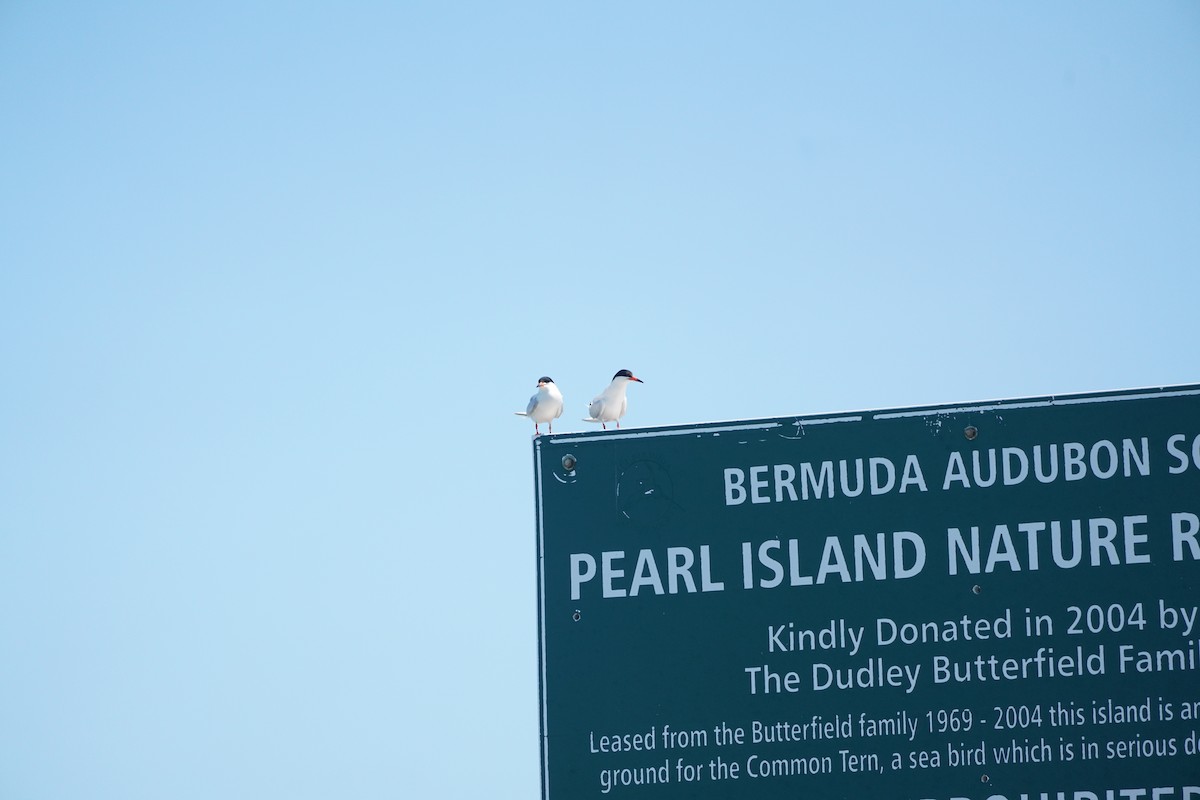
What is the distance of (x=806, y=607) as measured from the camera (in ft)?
20.5

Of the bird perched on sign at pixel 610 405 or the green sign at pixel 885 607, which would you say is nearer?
the green sign at pixel 885 607

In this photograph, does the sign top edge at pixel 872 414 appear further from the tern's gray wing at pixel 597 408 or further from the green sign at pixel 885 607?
the tern's gray wing at pixel 597 408

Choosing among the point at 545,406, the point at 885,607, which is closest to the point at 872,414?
the point at 885,607

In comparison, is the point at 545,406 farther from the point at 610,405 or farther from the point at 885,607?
the point at 885,607

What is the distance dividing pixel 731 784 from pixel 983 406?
1.92 metres

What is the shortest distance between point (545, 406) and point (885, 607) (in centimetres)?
389

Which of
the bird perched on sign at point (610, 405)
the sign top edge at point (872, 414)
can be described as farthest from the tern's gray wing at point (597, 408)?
the sign top edge at point (872, 414)

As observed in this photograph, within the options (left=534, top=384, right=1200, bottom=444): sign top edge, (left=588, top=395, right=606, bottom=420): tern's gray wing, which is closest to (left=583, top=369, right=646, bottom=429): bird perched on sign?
(left=588, top=395, right=606, bottom=420): tern's gray wing

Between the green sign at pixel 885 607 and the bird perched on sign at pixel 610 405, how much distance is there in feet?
13.4

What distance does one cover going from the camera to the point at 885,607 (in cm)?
621

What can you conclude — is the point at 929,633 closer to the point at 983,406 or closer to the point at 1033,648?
the point at 1033,648

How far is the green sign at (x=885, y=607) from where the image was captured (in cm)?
607

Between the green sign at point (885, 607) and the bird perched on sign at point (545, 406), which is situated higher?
the bird perched on sign at point (545, 406)

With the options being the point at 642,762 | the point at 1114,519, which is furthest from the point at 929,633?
the point at 642,762
